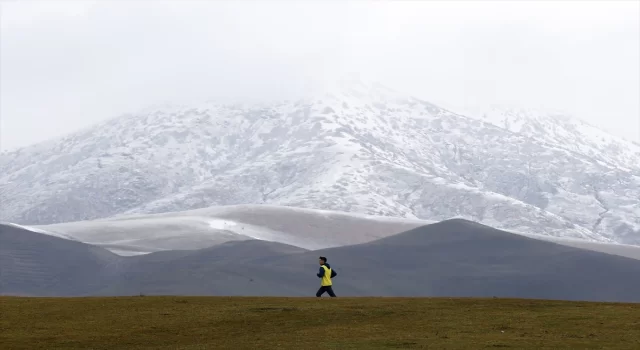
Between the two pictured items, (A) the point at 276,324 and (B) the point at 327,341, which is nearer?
(B) the point at 327,341

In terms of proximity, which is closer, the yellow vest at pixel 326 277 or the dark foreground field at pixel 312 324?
the dark foreground field at pixel 312 324

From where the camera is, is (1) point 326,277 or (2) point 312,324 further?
(1) point 326,277

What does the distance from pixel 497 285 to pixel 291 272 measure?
37.0 metres

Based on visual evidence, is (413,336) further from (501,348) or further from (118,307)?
(118,307)

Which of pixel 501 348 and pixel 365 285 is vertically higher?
pixel 365 285

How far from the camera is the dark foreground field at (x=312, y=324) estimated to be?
126ft

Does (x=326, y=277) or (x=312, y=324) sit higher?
(x=326, y=277)

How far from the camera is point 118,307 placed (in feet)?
161

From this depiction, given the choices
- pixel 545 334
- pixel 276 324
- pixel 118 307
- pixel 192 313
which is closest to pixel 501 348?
pixel 545 334

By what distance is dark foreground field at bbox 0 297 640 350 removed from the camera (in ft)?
126

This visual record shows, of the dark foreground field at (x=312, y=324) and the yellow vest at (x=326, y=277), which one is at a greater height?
the yellow vest at (x=326, y=277)

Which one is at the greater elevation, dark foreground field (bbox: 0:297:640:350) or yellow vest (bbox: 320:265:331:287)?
yellow vest (bbox: 320:265:331:287)

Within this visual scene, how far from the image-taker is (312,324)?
143ft

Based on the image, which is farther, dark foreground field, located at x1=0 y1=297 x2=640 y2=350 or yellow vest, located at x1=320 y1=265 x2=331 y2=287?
yellow vest, located at x1=320 y1=265 x2=331 y2=287
